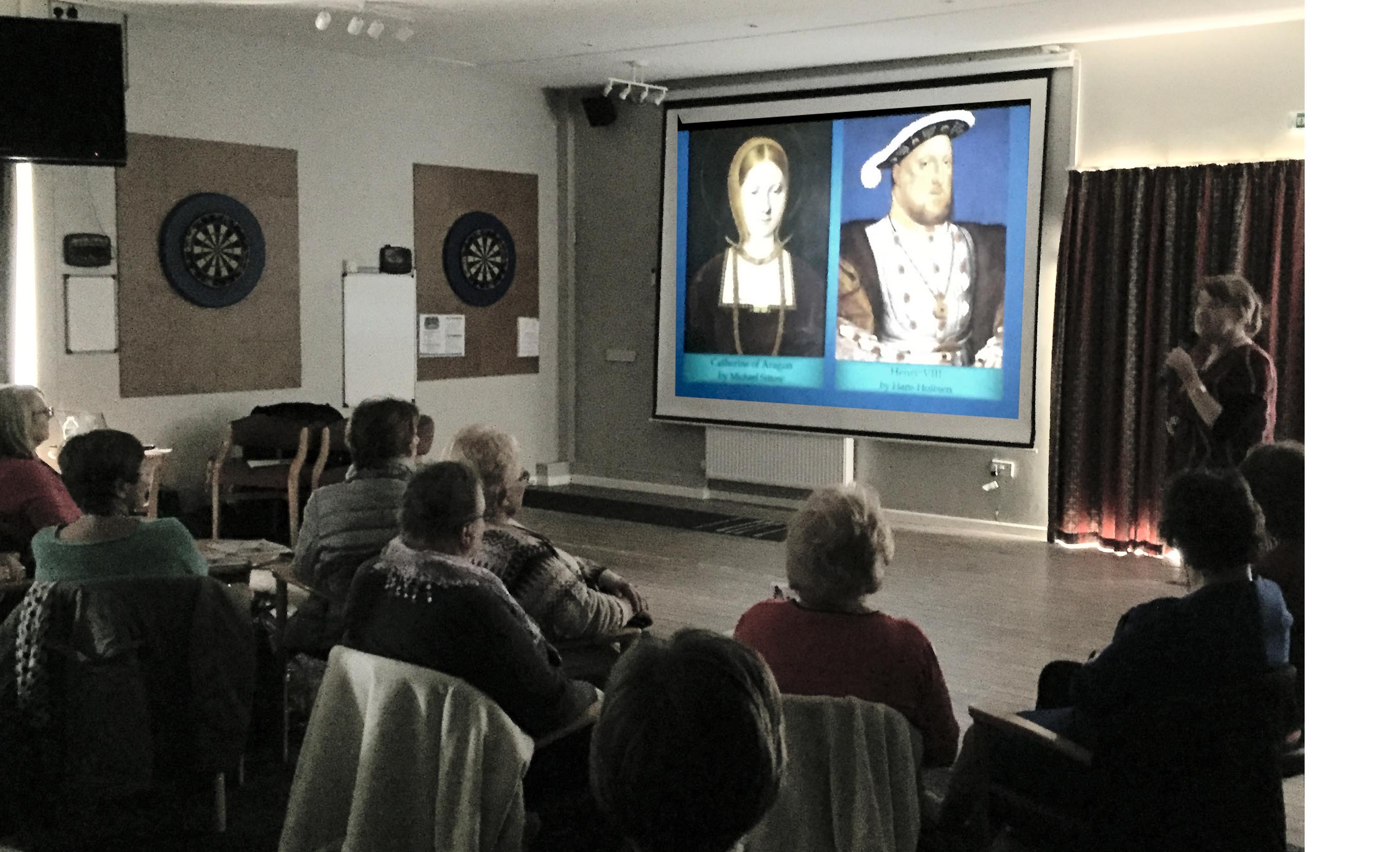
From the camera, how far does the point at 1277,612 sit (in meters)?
2.54

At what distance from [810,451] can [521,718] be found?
6.19 metres

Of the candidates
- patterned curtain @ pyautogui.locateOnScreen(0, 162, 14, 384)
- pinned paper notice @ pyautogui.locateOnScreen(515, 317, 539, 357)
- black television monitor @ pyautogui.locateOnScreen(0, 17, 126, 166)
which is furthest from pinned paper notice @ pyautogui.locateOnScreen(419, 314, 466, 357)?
black television monitor @ pyautogui.locateOnScreen(0, 17, 126, 166)

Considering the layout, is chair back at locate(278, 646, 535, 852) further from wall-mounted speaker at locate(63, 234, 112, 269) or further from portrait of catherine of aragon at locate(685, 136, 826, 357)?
portrait of catherine of aragon at locate(685, 136, 826, 357)

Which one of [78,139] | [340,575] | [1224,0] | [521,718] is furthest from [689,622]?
[1224,0]

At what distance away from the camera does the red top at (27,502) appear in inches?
147

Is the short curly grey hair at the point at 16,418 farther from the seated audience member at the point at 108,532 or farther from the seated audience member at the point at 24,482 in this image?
the seated audience member at the point at 108,532

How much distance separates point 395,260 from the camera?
28.2 ft

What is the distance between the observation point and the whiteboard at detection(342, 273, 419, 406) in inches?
331

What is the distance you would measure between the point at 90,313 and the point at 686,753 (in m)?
6.66

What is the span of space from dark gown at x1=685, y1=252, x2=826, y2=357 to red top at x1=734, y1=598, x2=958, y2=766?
623 centimetres

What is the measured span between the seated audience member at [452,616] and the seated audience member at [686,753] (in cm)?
121

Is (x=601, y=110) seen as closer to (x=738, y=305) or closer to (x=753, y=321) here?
(x=738, y=305)

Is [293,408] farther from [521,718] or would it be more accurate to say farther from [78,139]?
[521,718]
